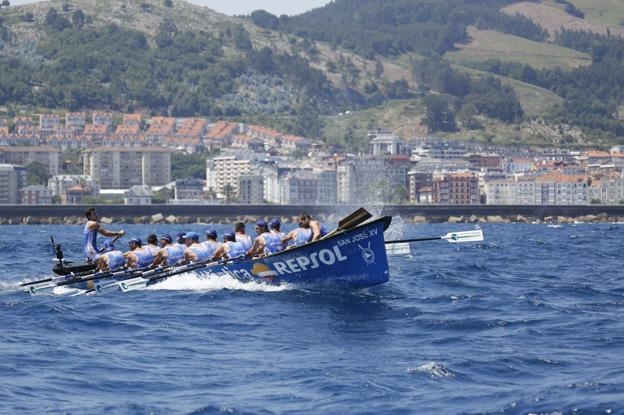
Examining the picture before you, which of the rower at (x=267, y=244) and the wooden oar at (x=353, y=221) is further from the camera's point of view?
the rower at (x=267, y=244)

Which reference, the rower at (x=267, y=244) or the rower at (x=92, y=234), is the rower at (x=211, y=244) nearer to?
the rower at (x=267, y=244)

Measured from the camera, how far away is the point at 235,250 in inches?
1198

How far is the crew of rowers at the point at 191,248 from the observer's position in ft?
97.8

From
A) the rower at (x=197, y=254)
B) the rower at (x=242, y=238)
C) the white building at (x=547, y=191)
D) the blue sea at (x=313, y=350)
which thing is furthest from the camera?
the white building at (x=547, y=191)

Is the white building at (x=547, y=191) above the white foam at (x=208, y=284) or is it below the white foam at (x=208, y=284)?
below

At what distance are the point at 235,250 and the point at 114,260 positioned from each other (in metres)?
2.73

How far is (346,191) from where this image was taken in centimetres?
19038

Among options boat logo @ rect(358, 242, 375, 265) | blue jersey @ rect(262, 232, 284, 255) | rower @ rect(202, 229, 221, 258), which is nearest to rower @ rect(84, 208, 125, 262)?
rower @ rect(202, 229, 221, 258)

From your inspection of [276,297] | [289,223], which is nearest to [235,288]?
[276,297]

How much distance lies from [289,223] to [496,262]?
3877 inches

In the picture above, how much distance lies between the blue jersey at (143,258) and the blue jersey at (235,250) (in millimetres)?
1853

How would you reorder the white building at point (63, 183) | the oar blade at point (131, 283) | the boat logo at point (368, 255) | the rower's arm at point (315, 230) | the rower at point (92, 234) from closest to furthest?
the boat logo at point (368, 255)
the rower's arm at point (315, 230)
the oar blade at point (131, 283)
the rower at point (92, 234)
the white building at point (63, 183)

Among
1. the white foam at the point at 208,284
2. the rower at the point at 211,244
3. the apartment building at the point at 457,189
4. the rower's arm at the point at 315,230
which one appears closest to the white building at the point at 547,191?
the apartment building at the point at 457,189

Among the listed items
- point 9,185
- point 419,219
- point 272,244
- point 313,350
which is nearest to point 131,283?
point 272,244
